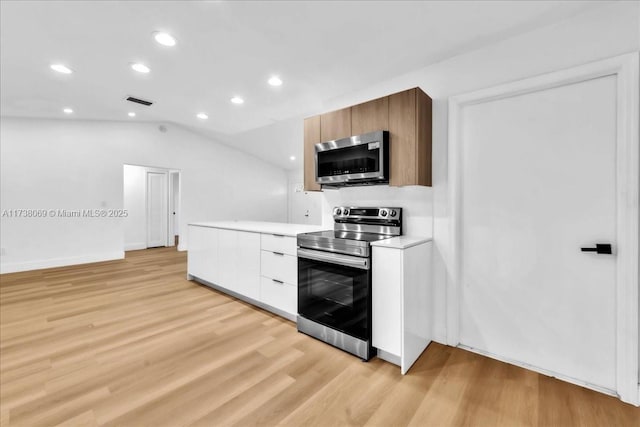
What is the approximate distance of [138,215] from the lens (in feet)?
23.9

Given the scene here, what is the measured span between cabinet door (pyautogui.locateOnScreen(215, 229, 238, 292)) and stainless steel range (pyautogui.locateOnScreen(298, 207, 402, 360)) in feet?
3.61

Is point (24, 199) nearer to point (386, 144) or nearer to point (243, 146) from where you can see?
point (243, 146)

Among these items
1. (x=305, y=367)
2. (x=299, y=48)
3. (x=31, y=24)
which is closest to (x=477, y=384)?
(x=305, y=367)

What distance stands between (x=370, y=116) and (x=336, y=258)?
1238 millimetres

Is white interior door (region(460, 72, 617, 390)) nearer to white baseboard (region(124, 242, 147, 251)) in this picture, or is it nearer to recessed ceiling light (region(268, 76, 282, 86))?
recessed ceiling light (region(268, 76, 282, 86))

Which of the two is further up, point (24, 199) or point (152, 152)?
point (152, 152)

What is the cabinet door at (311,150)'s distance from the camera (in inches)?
113

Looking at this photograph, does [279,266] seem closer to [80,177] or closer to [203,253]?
[203,253]

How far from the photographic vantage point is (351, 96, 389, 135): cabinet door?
2379mm

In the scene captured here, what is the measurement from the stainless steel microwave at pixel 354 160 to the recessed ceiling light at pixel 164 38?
4.90ft

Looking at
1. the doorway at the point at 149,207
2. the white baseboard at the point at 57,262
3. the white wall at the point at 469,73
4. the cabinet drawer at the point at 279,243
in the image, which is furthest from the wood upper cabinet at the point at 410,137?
the doorway at the point at 149,207

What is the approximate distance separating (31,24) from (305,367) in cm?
335

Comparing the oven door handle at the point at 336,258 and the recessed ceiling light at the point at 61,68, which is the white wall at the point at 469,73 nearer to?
the oven door handle at the point at 336,258

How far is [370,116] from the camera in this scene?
2463 millimetres
